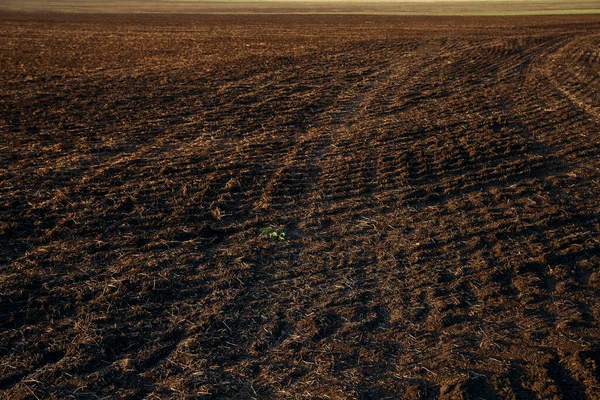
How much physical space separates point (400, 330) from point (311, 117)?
888 cm

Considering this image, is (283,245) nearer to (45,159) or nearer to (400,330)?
(400,330)

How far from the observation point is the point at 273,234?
25.3 feet

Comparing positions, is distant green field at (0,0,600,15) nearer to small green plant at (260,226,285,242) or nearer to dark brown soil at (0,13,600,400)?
dark brown soil at (0,13,600,400)

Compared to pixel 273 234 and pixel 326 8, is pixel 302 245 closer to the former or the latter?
pixel 273 234

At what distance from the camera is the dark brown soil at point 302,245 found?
17.1 feet

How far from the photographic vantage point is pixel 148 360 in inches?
209

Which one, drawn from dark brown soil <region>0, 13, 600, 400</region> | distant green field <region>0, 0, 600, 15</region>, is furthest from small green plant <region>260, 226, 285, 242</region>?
distant green field <region>0, 0, 600, 15</region>

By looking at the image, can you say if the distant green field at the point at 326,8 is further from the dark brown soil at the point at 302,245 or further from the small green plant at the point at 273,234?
the small green plant at the point at 273,234

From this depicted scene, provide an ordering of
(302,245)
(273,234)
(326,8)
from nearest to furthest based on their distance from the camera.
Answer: (302,245)
(273,234)
(326,8)

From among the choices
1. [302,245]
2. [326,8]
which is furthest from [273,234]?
[326,8]

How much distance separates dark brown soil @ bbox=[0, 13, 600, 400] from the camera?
520 centimetres

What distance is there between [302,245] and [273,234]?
16.9 inches

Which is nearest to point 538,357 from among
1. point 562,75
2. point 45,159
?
point 45,159

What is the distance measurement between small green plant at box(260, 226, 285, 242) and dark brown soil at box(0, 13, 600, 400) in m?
0.10
